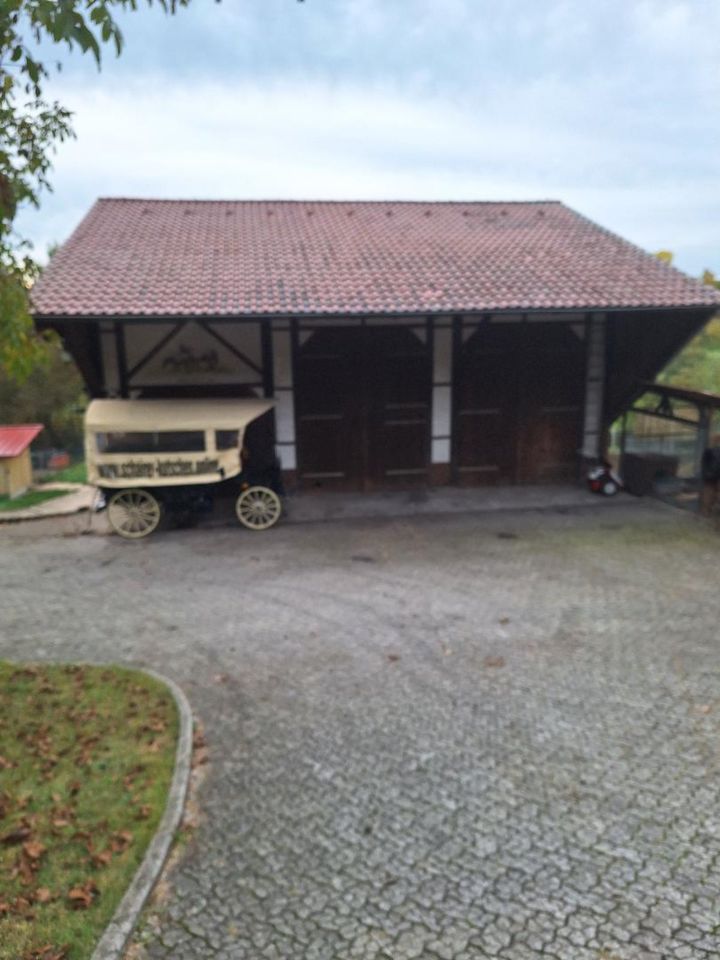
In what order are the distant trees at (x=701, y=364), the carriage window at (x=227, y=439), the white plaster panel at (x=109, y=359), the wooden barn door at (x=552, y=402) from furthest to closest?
the distant trees at (x=701, y=364), the wooden barn door at (x=552, y=402), the white plaster panel at (x=109, y=359), the carriage window at (x=227, y=439)

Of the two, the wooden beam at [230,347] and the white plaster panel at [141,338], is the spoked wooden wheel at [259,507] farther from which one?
the white plaster panel at [141,338]

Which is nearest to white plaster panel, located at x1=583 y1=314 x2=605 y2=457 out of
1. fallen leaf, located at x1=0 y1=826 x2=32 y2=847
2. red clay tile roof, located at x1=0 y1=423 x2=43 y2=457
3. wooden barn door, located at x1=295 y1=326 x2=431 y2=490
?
wooden barn door, located at x1=295 y1=326 x2=431 y2=490

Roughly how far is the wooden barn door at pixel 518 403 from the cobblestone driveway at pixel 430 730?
3.65m

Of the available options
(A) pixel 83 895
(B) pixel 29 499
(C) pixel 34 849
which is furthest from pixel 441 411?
(A) pixel 83 895

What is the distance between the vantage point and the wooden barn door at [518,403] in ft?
45.1

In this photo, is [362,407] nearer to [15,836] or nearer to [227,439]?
[227,439]

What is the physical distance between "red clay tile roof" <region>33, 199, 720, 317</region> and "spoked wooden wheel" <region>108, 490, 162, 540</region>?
10.0 ft

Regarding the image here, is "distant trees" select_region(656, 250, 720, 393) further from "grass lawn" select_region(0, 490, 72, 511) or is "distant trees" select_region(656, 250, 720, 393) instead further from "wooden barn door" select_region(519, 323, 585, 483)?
"grass lawn" select_region(0, 490, 72, 511)

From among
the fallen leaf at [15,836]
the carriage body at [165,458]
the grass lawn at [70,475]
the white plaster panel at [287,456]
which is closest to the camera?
the fallen leaf at [15,836]

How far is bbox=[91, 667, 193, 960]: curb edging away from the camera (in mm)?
3697

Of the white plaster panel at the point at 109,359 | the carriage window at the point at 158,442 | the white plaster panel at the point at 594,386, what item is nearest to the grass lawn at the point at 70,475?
the white plaster panel at the point at 109,359

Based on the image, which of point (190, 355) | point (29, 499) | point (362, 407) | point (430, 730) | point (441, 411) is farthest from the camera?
point (29, 499)

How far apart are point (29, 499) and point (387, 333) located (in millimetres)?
9157

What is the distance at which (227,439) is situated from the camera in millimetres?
11359
